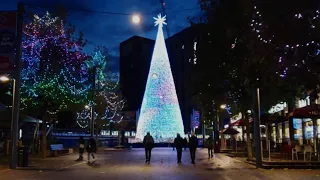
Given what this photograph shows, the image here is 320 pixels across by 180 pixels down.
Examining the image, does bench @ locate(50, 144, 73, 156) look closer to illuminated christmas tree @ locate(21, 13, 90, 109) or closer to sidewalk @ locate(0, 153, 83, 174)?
illuminated christmas tree @ locate(21, 13, 90, 109)

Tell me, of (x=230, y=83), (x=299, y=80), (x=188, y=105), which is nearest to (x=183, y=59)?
(x=188, y=105)

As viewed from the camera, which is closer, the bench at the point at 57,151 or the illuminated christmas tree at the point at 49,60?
the bench at the point at 57,151

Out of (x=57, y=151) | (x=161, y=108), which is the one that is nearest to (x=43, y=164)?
(x=57, y=151)

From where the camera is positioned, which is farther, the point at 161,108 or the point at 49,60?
the point at 161,108

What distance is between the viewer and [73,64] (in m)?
35.4

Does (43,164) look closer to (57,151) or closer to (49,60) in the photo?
(57,151)

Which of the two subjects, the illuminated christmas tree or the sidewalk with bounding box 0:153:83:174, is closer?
the sidewalk with bounding box 0:153:83:174

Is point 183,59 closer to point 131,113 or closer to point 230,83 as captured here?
point 131,113

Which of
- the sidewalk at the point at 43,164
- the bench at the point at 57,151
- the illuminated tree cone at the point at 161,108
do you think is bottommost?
the sidewalk at the point at 43,164

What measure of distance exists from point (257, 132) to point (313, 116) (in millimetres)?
2883

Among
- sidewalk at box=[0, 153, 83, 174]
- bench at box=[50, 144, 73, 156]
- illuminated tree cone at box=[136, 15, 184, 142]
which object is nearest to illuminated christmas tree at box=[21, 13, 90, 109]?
bench at box=[50, 144, 73, 156]

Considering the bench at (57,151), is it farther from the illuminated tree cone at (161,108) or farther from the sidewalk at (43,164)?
the illuminated tree cone at (161,108)

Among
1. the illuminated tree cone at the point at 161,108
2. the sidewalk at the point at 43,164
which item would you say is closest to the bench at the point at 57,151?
the sidewalk at the point at 43,164

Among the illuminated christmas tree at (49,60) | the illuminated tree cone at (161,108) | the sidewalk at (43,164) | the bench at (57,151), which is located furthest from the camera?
the illuminated tree cone at (161,108)
